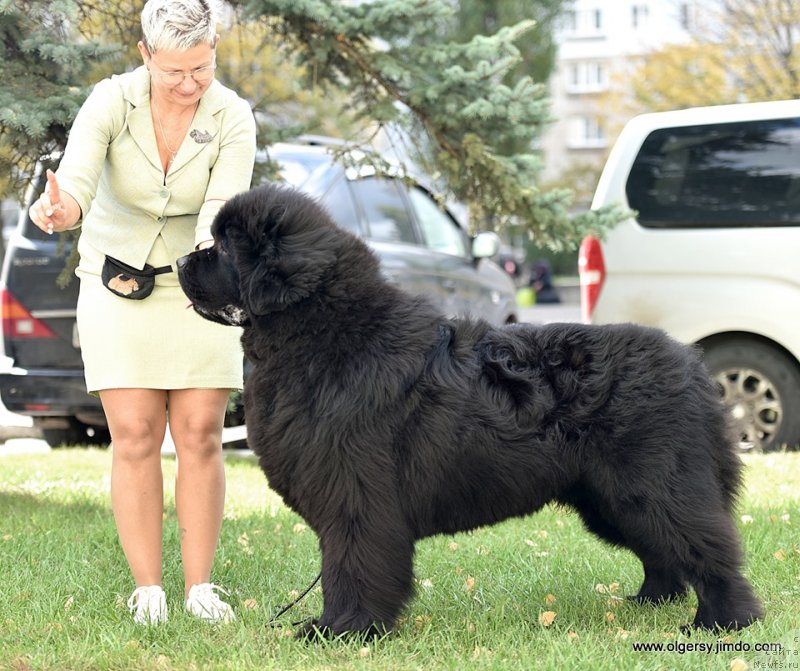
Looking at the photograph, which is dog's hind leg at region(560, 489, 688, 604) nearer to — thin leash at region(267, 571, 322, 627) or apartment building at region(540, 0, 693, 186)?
thin leash at region(267, 571, 322, 627)

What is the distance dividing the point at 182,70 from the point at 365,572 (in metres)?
1.91

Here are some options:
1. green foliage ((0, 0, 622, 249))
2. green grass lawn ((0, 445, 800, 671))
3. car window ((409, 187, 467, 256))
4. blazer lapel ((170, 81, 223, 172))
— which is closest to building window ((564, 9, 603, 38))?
car window ((409, 187, 467, 256))

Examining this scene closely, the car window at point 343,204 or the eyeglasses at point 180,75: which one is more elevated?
the eyeglasses at point 180,75

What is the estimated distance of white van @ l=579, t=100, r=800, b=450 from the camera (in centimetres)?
765

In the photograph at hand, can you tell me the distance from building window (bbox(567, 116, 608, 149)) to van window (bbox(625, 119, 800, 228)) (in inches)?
1904

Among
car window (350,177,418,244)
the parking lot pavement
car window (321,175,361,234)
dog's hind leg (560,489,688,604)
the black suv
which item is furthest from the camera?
the parking lot pavement

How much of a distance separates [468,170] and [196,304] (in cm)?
364

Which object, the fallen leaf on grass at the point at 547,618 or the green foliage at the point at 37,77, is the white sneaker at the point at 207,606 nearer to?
the fallen leaf on grass at the point at 547,618

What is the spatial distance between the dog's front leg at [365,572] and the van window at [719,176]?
5.04 m

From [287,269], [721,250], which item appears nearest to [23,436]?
[721,250]

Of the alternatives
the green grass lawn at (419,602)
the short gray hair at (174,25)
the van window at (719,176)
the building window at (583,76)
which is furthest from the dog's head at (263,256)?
the building window at (583,76)

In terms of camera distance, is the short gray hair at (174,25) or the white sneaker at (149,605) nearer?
the short gray hair at (174,25)

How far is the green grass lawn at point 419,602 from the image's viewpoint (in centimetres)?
352

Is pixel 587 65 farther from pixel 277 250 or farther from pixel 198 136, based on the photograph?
pixel 277 250
